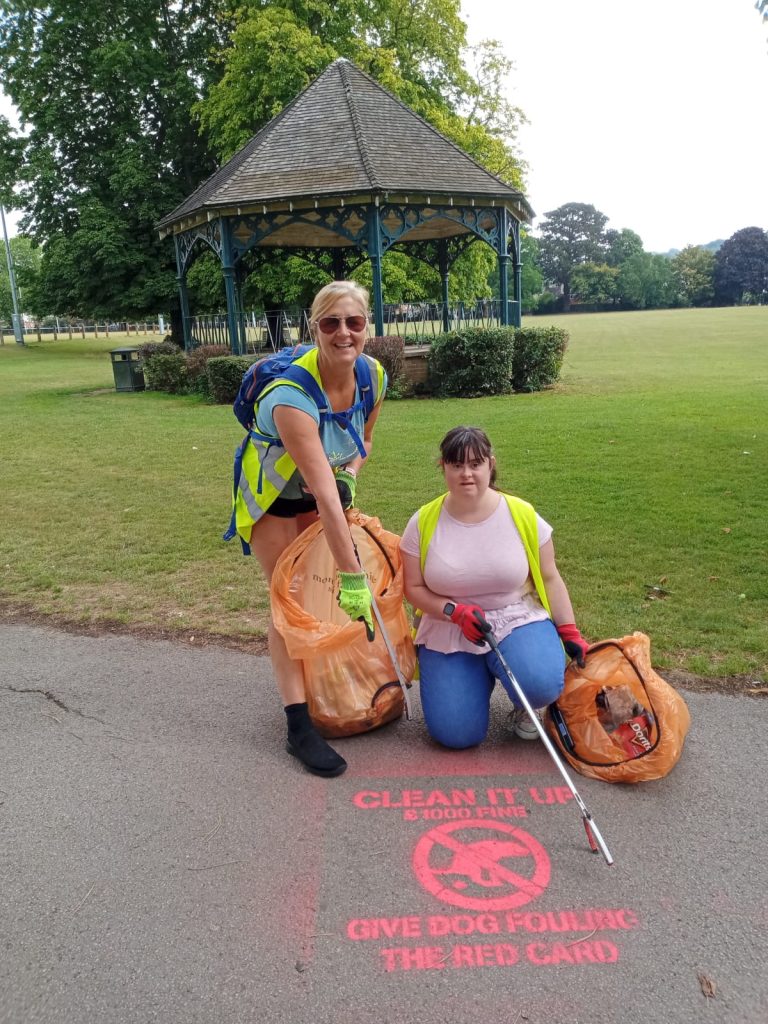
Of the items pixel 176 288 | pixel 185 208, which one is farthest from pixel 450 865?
pixel 176 288

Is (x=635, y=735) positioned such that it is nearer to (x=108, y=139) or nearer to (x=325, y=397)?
(x=325, y=397)

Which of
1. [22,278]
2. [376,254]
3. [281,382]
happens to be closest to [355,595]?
[281,382]

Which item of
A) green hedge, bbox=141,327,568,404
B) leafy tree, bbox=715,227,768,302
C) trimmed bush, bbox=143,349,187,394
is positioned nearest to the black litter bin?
trimmed bush, bbox=143,349,187,394

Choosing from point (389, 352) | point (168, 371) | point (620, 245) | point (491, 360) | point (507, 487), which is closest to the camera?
point (507, 487)

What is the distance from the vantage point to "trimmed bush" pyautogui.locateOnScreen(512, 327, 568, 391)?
51.2 ft

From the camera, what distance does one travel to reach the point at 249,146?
1766cm

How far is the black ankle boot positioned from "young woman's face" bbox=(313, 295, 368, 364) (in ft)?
4.66

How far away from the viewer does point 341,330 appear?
2.82 metres

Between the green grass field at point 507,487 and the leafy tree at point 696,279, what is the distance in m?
93.8

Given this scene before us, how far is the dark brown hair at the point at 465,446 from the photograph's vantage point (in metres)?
3.06

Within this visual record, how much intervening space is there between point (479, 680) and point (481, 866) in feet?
2.74

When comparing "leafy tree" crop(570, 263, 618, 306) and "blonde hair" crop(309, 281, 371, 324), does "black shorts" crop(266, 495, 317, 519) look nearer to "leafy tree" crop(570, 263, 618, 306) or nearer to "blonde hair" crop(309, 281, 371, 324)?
"blonde hair" crop(309, 281, 371, 324)

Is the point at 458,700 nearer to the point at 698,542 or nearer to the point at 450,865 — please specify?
the point at 450,865

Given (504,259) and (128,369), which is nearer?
(504,259)
